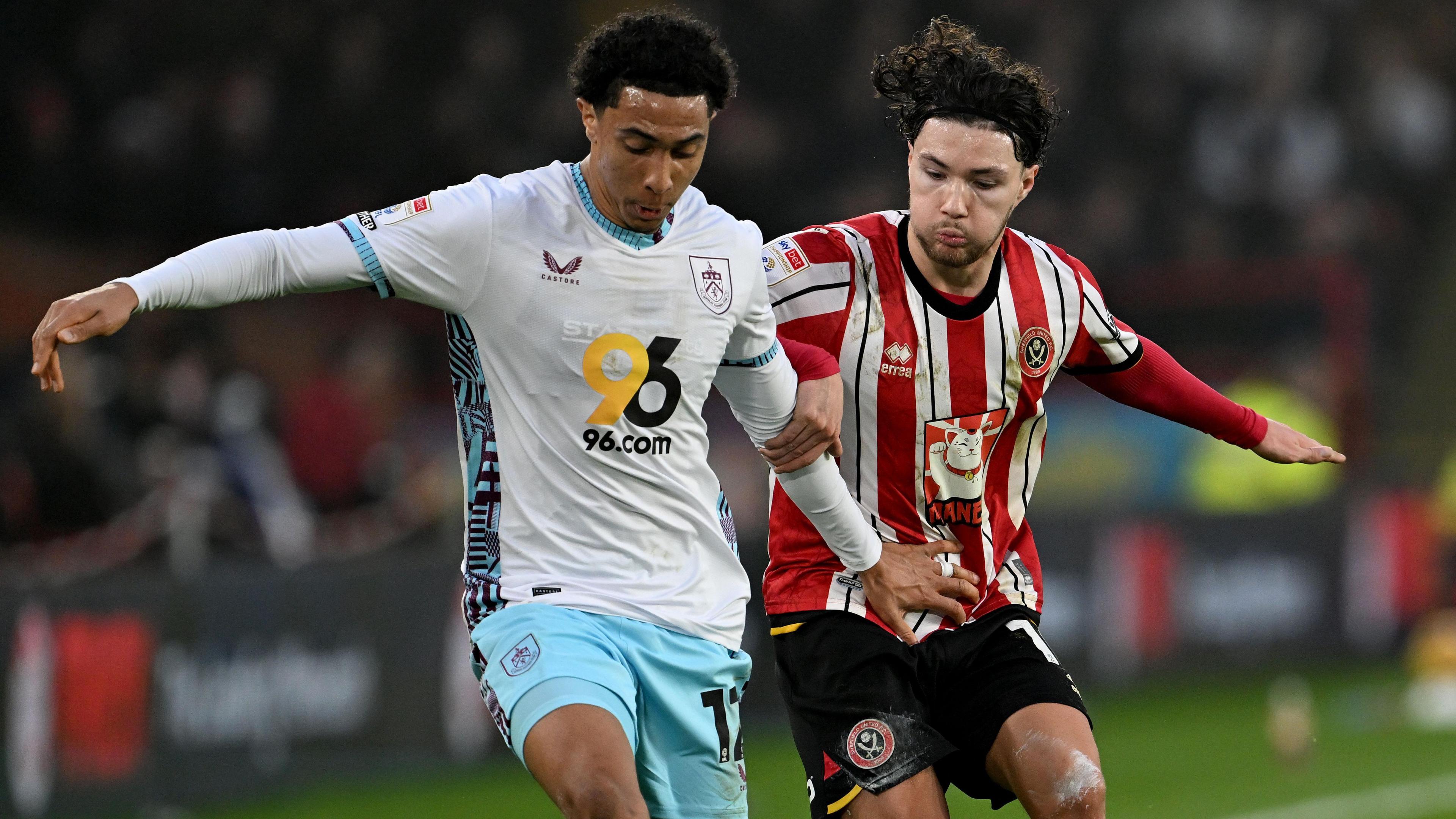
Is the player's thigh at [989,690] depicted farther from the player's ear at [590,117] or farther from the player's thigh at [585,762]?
the player's ear at [590,117]

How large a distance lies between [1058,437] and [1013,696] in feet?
30.5

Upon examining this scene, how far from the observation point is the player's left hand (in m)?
4.46

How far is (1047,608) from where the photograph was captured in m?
12.1

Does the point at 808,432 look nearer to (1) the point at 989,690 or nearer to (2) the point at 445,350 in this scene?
(1) the point at 989,690

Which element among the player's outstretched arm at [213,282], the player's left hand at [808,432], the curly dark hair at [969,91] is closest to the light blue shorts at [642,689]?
the player's left hand at [808,432]

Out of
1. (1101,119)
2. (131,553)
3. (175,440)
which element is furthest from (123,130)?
(1101,119)

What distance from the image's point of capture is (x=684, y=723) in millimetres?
4305

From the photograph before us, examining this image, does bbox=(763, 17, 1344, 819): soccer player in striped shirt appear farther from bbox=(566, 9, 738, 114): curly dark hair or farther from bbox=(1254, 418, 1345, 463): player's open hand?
bbox=(566, 9, 738, 114): curly dark hair

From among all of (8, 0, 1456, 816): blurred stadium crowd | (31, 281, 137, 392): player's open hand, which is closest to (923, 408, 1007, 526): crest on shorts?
(31, 281, 137, 392): player's open hand

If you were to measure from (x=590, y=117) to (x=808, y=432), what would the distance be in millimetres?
908

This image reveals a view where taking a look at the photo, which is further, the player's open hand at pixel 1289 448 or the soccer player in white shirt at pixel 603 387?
the player's open hand at pixel 1289 448

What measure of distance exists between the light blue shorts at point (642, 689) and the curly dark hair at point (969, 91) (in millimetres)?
1494

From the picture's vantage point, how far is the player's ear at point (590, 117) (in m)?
4.26

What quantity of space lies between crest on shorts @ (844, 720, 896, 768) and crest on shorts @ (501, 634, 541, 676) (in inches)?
36.8
